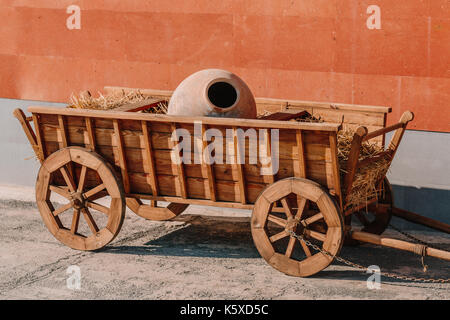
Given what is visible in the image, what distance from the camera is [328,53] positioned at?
289 inches

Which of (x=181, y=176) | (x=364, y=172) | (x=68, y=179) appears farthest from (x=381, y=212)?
(x=68, y=179)

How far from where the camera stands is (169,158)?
6051mm

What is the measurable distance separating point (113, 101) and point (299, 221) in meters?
2.40

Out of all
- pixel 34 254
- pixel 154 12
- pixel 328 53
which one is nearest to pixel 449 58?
pixel 328 53

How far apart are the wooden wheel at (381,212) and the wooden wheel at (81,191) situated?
2.28 m

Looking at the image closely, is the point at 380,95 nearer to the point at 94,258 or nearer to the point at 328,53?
the point at 328,53

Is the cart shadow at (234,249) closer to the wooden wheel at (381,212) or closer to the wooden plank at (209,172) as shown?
the wooden wheel at (381,212)

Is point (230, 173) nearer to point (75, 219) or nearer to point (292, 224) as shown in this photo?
point (292, 224)

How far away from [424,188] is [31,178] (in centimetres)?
482

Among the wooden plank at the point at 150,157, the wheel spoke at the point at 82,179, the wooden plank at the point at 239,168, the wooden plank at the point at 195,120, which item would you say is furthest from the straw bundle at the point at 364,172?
the wheel spoke at the point at 82,179

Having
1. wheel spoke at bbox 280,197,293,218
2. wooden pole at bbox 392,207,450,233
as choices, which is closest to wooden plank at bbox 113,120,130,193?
wheel spoke at bbox 280,197,293,218

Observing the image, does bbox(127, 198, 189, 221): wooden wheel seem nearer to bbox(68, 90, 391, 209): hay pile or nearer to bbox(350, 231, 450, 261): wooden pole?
bbox(68, 90, 391, 209): hay pile

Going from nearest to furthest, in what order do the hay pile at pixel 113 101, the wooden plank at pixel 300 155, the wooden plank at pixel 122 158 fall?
the wooden plank at pixel 300 155 → the wooden plank at pixel 122 158 → the hay pile at pixel 113 101

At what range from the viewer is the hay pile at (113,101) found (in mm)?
6789
